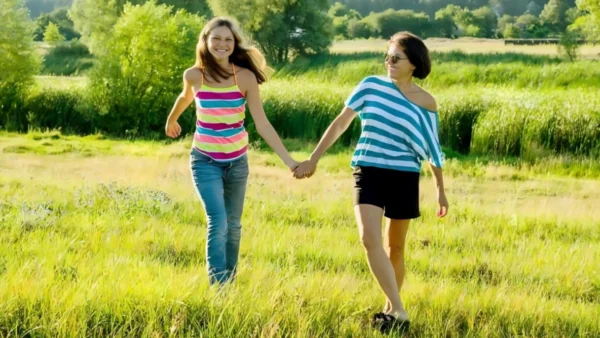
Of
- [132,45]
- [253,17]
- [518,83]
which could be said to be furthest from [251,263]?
[253,17]

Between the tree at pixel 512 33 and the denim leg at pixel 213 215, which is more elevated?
the tree at pixel 512 33

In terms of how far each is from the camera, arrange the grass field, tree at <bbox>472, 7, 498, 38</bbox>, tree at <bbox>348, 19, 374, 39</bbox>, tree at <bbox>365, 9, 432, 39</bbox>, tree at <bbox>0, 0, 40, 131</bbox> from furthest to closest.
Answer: tree at <bbox>472, 7, 498, 38</bbox> < tree at <bbox>348, 19, 374, 39</bbox> < tree at <bbox>365, 9, 432, 39</bbox> < tree at <bbox>0, 0, 40, 131</bbox> < the grass field

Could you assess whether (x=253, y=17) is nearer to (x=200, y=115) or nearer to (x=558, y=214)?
(x=558, y=214)

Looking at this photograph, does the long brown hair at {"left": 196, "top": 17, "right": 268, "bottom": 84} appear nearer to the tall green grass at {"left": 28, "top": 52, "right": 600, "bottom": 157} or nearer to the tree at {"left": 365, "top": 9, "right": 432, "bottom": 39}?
the tall green grass at {"left": 28, "top": 52, "right": 600, "bottom": 157}

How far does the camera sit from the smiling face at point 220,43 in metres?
4.59

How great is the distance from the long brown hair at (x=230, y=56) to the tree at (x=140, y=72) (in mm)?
18400

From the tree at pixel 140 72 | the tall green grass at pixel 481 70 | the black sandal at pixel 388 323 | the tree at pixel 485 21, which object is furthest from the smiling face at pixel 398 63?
the tree at pixel 485 21

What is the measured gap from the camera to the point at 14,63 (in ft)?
79.6

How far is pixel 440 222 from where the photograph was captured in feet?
25.7

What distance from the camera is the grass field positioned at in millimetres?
3625

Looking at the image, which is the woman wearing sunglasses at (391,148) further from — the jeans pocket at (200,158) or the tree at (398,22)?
the tree at (398,22)

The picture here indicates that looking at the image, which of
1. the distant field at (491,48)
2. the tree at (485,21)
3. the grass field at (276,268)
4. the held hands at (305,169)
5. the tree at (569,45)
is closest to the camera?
the grass field at (276,268)

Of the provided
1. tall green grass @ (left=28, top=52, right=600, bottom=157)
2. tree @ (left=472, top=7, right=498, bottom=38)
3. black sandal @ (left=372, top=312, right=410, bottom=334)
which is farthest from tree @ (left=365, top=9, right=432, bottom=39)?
black sandal @ (left=372, top=312, right=410, bottom=334)

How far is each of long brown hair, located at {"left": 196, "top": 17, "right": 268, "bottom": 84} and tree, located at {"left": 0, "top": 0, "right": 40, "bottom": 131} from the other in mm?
20962
